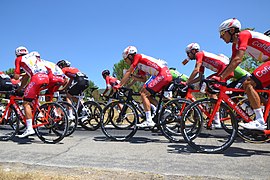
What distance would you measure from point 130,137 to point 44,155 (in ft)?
6.89

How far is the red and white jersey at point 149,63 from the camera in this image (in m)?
6.69

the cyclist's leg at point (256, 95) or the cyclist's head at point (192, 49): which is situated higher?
the cyclist's head at point (192, 49)

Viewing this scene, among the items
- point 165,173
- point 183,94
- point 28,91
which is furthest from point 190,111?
point 28,91

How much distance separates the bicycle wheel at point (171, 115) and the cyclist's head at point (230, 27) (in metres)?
1.91

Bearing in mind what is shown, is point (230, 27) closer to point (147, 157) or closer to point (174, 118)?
point (174, 118)

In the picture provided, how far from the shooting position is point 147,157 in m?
4.66

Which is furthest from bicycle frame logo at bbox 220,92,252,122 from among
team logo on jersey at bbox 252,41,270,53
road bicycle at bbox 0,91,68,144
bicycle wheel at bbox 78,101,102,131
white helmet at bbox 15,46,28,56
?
white helmet at bbox 15,46,28,56

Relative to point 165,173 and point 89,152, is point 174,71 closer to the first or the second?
point 89,152

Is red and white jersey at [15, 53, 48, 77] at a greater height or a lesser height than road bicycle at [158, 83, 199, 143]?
greater

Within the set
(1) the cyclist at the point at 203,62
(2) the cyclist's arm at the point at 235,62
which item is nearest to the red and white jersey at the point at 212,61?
(1) the cyclist at the point at 203,62

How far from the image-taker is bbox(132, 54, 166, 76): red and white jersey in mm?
6687

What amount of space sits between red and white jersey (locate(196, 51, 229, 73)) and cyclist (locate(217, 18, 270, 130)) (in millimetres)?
2188

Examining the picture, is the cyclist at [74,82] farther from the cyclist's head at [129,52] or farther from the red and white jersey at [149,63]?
the red and white jersey at [149,63]

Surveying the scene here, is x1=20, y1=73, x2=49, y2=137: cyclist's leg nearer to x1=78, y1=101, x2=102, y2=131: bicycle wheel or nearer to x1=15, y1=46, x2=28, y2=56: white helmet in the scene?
x1=15, y1=46, x2=28, y2=56: white helmet
